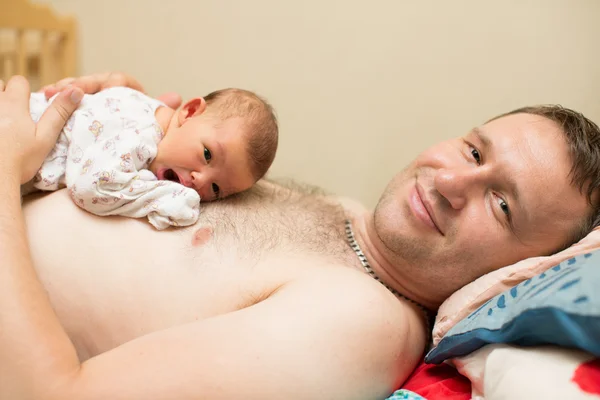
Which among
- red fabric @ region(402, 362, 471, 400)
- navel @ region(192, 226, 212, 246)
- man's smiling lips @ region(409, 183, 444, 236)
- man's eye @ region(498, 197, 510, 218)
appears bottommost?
red fabric @ region(402, 362, 471, 400)

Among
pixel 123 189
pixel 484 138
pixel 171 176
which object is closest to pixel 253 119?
pixel 171 176

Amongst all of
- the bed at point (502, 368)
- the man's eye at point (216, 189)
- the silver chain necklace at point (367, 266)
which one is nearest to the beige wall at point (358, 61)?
the silver chain necklace at point (367, 266)

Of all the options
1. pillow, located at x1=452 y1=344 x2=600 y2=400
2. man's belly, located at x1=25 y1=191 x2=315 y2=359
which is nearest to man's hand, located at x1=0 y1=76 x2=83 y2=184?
man's belly, located at x1=25 y1=191 x2=315 y2=359

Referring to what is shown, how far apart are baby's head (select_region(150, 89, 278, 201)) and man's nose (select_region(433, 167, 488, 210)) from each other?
441 mm

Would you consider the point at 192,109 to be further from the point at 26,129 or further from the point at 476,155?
the point at 476,155

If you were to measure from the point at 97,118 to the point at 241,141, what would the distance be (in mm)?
334

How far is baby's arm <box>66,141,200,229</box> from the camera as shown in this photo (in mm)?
1085

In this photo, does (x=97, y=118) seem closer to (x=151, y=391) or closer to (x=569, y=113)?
(x=151, y=391)

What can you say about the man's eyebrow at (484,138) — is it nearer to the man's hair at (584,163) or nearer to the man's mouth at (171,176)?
the man's hair at (584,163)

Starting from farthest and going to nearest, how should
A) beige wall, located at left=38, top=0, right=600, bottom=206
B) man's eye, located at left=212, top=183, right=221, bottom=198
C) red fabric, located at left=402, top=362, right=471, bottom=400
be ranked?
beige wall, located at left=38, top=0, right=600, bottom=206, man's eye, located at left=212, top=183, right=221, bottom=198, red fabric, located at left=402, top=362, right=471, bottom=400

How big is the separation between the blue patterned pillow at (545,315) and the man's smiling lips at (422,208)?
27cm

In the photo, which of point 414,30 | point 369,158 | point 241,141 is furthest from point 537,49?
point 241,141

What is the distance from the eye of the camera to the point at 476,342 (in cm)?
92

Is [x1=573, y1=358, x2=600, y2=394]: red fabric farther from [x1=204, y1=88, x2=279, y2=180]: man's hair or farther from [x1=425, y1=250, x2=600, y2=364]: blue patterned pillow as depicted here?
[x1=204, y1=88, x2=279, y2=180]: man's hair
